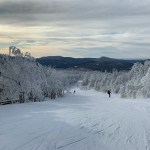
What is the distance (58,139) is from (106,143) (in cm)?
265

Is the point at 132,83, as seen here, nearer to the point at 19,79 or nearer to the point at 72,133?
the point at 19,79

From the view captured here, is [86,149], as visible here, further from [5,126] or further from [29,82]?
[29,82]

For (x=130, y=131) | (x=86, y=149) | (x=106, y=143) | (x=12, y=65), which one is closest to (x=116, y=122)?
A: (x=130, y=131)

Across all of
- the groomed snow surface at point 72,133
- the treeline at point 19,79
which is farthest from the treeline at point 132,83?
the groomed snow surface at point 72,133

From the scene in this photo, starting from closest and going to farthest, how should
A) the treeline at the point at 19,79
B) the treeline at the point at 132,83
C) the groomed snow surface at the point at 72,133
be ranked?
the groomed snow surface at the point at 72,133, the treeline at the point at 19,79, the treeline at the point at 132,83

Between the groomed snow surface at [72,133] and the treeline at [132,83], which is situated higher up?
the groomed snow surface at [72,133]

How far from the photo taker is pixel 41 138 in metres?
20.2

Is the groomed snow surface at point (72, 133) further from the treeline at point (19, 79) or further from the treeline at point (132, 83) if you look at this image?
the treeline at point (132, 83)

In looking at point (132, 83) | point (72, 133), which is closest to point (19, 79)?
point (72, 133)

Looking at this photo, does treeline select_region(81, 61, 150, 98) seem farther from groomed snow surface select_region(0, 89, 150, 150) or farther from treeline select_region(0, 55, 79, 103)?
groomed snow surface select_region(0, 89, 150, 150)

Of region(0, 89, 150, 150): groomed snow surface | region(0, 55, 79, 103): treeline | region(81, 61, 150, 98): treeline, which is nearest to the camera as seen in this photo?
region(0, 89, 150, 150): groomed snow surface

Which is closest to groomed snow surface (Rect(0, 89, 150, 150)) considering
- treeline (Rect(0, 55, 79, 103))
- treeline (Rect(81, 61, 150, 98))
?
treeline (Rect(0, 55, 79, 103))

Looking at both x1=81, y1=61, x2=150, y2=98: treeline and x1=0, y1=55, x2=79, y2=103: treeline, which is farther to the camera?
x1=81, y1=61, x2=150, y2=98: treeline

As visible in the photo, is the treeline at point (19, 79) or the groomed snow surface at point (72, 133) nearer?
the groomed snow surface at point (72, 133)
